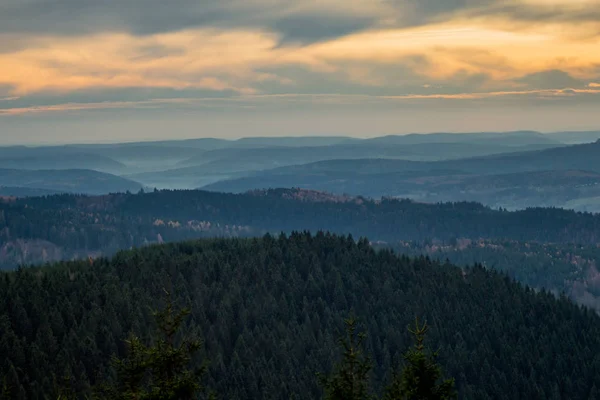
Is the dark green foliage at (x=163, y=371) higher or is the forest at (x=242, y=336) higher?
the dark green foliage at (x=163, y=371)

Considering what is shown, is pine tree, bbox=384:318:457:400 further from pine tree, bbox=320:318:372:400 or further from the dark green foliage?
the dark green foliage

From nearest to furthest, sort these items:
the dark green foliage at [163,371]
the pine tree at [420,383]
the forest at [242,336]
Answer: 1. the dark green foliage at [163,371]
2. the pine tree at [420,383]
3. the forest at [242,336]

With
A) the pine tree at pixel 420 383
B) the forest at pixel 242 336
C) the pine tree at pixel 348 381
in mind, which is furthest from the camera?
the forest at pixel 242 336

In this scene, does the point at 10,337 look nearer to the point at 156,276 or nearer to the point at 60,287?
the point at 60,287

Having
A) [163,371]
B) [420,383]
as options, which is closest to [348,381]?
[420,383]

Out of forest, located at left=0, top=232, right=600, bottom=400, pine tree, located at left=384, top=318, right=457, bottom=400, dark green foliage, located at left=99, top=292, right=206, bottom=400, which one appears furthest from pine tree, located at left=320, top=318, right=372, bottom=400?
forest, located at left=0, top=232, right=600, bottom=400

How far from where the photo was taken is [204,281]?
19388 centimetres

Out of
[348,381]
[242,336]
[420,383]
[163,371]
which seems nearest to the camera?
[163,371]

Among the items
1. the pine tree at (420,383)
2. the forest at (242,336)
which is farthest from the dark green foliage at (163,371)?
the forest at (242,336)

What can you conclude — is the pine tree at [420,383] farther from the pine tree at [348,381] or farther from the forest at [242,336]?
the forest at [242,336]

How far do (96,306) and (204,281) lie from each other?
1599 inches

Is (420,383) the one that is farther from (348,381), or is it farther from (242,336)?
(242,336)

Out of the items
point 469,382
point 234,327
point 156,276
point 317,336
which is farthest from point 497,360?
point 156,276

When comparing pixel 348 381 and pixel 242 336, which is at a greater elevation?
pixel 348 381
